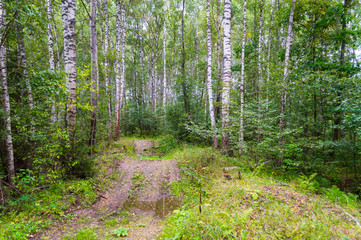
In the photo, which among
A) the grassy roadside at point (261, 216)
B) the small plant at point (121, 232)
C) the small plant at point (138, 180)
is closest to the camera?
the grassy roadside at point (261, 216)

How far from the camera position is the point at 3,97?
378 centimetres

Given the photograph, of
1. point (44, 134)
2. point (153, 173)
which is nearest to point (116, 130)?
point (153, 173)

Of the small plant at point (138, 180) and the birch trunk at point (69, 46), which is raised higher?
the birch trunk at point (69, 46)

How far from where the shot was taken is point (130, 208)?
4.83 metres

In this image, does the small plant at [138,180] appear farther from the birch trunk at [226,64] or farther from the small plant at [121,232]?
the birch trunk at [226,64]

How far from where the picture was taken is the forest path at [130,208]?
3443mm

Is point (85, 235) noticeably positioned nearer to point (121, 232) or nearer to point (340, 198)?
point (121, 232)

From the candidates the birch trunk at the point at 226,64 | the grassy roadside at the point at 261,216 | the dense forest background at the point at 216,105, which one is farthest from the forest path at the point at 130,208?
the birch trunk at the point at 226,64

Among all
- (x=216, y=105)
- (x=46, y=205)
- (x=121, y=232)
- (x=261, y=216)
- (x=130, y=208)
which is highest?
(x=216, y=105)

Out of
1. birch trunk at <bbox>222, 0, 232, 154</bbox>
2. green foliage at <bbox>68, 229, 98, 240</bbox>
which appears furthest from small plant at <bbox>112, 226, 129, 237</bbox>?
birch trunk at <bbox>222, 0, 232, 154</bbox>

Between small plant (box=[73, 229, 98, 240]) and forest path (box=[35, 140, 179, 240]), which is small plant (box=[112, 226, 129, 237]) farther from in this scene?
small plant (box=[73, 229, 98, 240])

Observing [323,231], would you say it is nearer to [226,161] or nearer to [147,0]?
[226,161]

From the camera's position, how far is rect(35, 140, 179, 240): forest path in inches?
136

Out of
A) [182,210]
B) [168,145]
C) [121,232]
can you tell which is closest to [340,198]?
[182,210]
